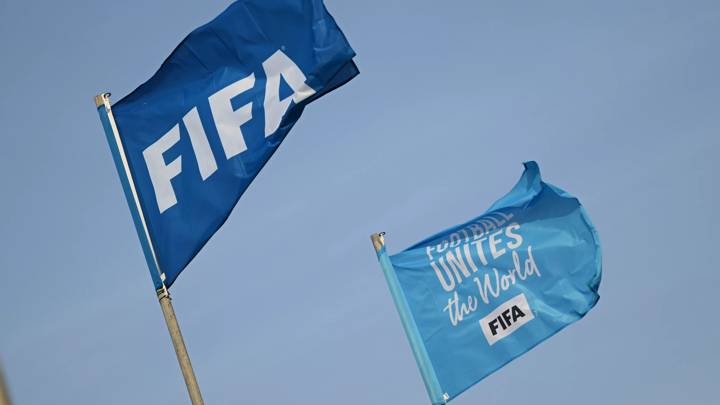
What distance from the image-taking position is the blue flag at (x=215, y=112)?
918 centimetres

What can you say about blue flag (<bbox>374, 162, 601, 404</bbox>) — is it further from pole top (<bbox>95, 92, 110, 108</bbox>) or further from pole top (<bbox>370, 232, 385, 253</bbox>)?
pole top (<bbox>95, 92, 110, 108</bbox>)

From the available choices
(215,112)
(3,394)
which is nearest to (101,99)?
(215,112)

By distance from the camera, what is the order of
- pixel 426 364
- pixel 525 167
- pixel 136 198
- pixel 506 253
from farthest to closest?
pixel 525 167
pixel 506 253
pixel 426 364
pixel 136 198

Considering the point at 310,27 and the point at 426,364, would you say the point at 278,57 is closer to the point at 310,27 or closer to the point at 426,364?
the point at 310,27

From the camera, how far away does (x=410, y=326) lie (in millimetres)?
17766

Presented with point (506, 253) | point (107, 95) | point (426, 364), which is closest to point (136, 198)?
point (107, 95)

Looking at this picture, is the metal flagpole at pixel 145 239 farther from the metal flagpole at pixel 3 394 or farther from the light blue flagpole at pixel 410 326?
the light blue flagpole at pixel 410 326

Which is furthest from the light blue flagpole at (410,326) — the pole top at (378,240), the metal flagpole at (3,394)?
the metal flagpole at (3,394)

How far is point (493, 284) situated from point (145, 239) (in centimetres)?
1023

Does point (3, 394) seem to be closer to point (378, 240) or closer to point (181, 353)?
point (181, 353)

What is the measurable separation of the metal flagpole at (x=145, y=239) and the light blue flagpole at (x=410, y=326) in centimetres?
911

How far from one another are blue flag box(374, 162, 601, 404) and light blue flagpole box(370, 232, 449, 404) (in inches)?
0.7

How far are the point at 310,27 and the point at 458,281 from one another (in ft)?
31.0

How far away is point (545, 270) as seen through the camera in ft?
62.0
